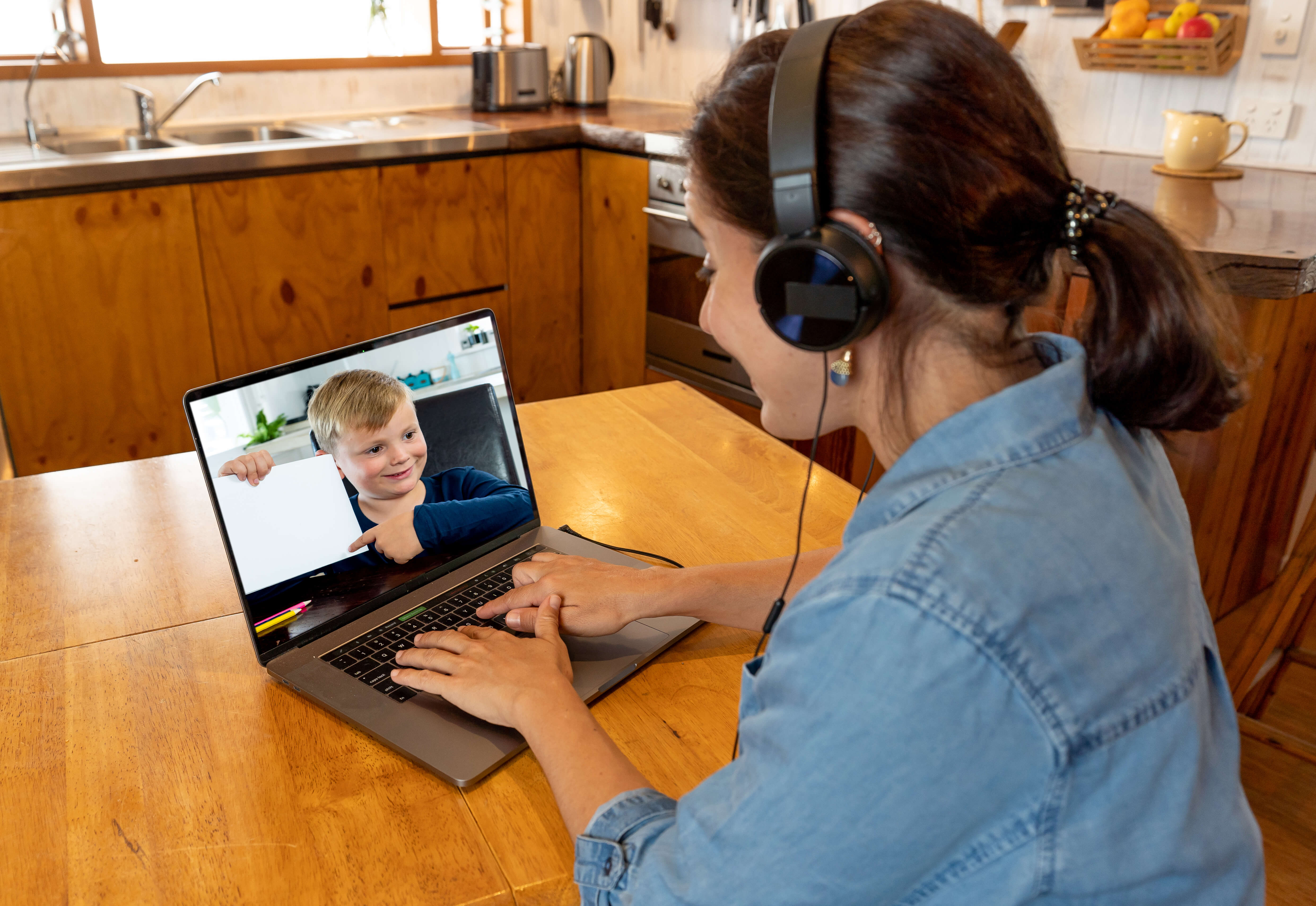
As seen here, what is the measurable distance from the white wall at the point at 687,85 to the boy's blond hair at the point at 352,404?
115 cm

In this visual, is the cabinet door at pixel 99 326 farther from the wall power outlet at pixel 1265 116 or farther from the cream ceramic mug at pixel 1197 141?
the wall power outlet at pixel 1265 116

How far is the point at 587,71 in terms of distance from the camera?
10.5 feet

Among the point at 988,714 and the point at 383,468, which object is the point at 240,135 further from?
the point at 988,714

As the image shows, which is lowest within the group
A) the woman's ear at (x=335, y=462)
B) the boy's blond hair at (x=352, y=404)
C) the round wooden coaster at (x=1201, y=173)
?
the woman's ear at (x=335, y=462)

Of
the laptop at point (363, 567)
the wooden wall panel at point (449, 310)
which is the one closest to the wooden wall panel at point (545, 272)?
the wooden wall panel at point (449, 310)

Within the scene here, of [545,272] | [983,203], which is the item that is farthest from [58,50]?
[983,203]

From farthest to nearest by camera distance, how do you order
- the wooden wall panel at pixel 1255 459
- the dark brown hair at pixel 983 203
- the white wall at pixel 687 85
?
the white wall at pixel 687 85
the wooden wall panel at pixel 1255 459
the dark brown hair at pixel 983 203

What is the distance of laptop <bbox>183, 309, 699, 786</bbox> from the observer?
80cm

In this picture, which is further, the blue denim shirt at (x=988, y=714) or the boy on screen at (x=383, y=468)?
the boy on screen at (x=383, y=468)

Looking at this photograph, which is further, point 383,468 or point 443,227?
point 443,227

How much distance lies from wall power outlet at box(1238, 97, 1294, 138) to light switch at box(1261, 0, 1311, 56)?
0.10 m

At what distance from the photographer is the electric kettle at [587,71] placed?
10.5 feet

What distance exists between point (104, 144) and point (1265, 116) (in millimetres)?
2776

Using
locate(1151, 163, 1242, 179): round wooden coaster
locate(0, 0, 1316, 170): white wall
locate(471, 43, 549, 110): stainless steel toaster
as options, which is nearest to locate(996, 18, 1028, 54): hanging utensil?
locate(0, 0, 1316, 170): white wall
